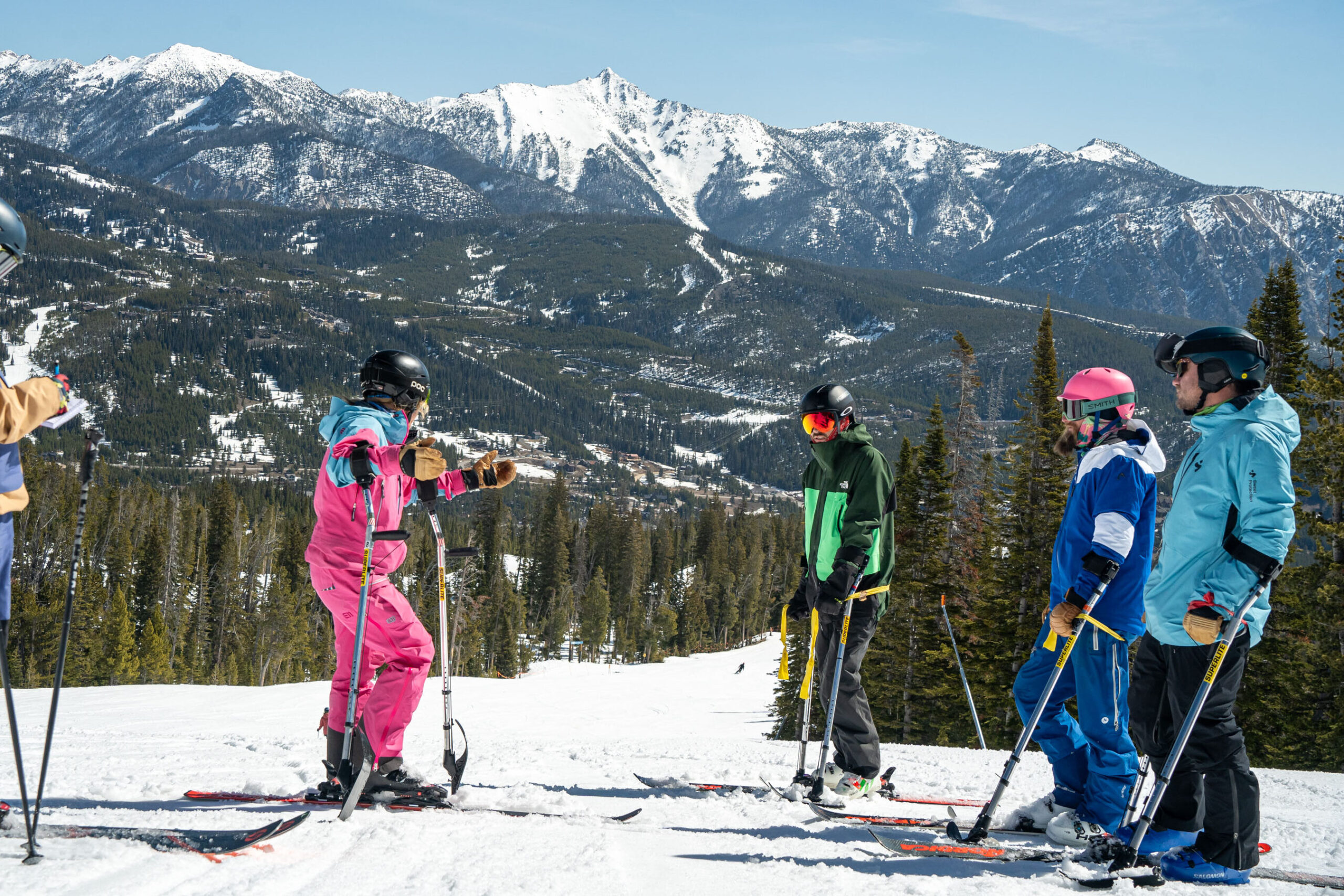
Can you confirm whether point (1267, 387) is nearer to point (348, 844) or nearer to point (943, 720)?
point (348, 844)

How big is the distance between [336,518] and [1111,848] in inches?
181

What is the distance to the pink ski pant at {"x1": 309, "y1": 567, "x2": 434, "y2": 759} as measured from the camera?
5.22m

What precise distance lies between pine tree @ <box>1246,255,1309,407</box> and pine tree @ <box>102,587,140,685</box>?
2147 inches

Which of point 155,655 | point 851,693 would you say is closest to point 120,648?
point 155,655

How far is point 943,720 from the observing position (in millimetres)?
22359

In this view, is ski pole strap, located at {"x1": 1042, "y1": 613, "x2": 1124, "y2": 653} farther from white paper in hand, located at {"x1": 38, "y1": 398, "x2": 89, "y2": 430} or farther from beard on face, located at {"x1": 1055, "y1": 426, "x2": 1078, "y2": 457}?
white paper in hand, located at {"x1": 38, "y1": 398, "x2": 89, "y2": 430}

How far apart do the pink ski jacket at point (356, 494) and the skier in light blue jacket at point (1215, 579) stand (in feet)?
13.3

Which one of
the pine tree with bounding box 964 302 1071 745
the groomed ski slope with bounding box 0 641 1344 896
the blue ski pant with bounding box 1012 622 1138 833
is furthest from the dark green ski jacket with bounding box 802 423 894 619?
Answer: the pine tree with bounding box 964 302 1071 745

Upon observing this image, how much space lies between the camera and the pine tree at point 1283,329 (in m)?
18.7

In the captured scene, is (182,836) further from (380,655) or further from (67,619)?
(380,655)

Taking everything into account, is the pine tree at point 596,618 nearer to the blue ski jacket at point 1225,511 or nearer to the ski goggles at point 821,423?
the ski goggles at point 821,423

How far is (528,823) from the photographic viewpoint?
4770 mm

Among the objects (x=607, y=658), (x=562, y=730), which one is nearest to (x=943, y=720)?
(x=562, y=730)

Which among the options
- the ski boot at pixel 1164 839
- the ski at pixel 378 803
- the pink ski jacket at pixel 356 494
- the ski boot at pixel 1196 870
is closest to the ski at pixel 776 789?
the ski at pixel 378 803
